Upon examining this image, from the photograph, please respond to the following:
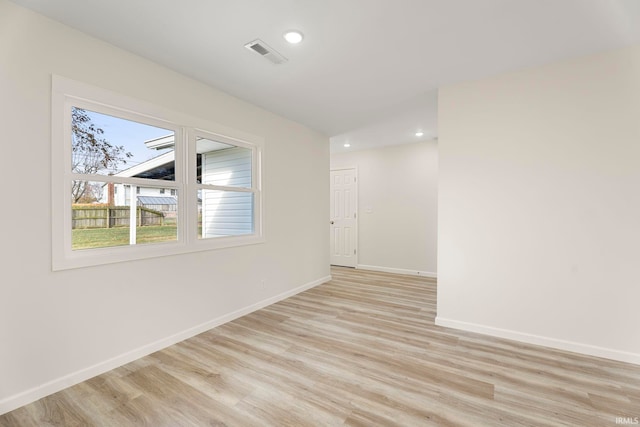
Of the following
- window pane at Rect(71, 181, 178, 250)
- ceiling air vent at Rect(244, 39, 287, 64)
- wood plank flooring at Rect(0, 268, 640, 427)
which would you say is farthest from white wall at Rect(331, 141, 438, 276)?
window pane at Rect(71, 181, 178, 250)

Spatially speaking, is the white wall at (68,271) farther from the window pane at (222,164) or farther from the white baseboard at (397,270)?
the white baseboard at (397,270)

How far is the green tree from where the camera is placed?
218 cm

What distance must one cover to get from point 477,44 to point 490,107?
0.77 m

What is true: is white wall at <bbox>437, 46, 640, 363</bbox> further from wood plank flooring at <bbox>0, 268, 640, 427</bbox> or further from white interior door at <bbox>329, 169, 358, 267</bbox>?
white interior door at <bbox>329, 169, 358, 267</bbox>

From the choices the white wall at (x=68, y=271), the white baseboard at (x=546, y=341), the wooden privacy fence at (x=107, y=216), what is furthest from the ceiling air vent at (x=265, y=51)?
the white baseboard at (x=546, y=341)

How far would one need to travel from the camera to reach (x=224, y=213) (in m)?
3.41

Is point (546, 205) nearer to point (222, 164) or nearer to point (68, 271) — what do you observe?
point (222, 164)

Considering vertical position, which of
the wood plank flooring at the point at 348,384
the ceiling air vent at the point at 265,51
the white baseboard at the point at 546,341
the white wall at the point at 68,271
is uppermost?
the ceiling air vent at the point at 265,51

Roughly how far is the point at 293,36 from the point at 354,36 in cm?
47

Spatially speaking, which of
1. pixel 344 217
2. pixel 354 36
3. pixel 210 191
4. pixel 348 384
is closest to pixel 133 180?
pixel 210 191

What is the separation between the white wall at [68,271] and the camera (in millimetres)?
1826

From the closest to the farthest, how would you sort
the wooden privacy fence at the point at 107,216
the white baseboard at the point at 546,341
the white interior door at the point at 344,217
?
1. the wooden privacy fence at the point at 107,216
2. the white baseboard at the point at 546,341
3. the white interior door at the point at 344,217

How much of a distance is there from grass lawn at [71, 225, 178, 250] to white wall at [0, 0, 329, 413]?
195mm

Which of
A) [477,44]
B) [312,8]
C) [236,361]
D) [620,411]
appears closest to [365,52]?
[312,8]
